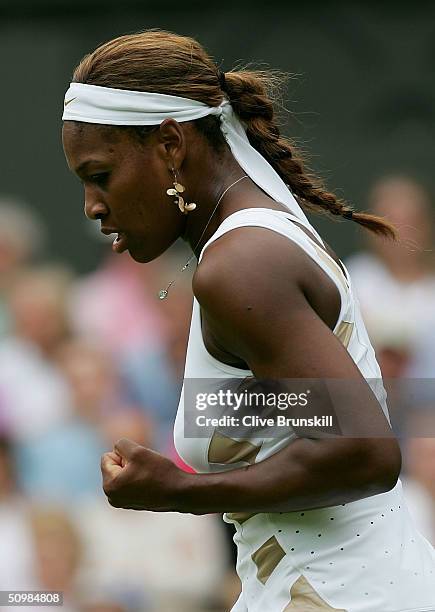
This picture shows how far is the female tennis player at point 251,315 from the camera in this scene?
2.02m

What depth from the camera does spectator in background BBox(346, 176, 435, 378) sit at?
4.55 metres

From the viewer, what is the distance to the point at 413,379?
15.1ft

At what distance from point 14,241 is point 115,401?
135 cm

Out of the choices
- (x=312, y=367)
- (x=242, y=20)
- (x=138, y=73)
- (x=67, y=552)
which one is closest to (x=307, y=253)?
(x=312, y=367)

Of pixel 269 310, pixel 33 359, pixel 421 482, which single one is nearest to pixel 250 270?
pixel 269 310

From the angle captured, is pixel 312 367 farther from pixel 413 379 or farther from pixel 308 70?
pixel 308 70

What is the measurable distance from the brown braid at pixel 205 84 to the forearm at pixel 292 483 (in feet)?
2.27

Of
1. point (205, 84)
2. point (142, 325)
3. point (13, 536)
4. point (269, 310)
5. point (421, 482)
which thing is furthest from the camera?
point (142, 325)

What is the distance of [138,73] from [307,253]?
56 centimetres

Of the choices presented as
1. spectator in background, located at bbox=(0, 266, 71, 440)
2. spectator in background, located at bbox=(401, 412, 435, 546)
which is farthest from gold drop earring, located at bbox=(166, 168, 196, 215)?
spectator in background, located at bbox=(0, 266, 71, 440)

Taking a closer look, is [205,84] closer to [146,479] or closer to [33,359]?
[146,479]

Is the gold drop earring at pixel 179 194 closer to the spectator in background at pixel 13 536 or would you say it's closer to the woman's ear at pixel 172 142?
the woman's ear at pixel 172 142

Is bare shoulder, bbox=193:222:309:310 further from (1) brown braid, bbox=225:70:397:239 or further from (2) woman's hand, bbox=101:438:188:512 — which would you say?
(1) brown braid, bbox=225:70:397:239

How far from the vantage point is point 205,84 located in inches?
95.4
